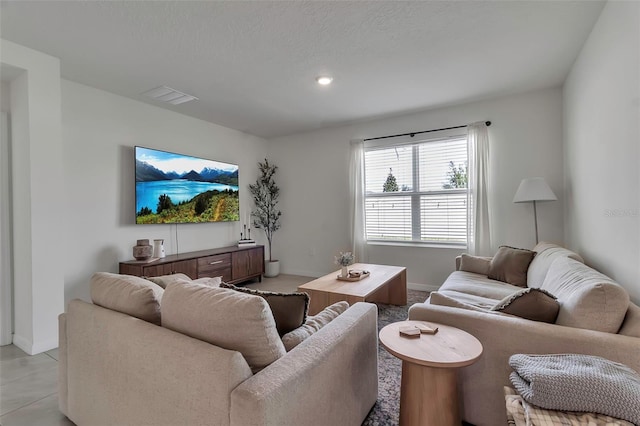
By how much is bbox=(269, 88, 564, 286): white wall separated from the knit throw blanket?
292 centimetres

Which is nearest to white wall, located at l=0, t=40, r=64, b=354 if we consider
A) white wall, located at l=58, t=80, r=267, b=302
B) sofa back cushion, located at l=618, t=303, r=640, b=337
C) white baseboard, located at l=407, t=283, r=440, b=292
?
white wall, located at l=58, t=80, r=267, b=302

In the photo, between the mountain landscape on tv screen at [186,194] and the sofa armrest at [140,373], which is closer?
the sofa armrest at [140,373]

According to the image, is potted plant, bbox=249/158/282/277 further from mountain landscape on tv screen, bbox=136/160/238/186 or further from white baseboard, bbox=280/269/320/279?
mountain landscape on tv screen, bbox=136/160/238/186

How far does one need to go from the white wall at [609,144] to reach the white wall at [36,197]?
4228 mm

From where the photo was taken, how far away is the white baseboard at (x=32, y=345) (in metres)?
2.44

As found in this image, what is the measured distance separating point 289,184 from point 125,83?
286cm

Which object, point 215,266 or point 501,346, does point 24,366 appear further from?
point 501,346

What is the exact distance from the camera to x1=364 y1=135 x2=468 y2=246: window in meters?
4.04

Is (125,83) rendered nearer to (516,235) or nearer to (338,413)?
(338,413)

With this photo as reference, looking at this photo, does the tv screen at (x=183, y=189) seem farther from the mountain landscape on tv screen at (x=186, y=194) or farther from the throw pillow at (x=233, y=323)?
the throw pillow at (x=233, y=323)

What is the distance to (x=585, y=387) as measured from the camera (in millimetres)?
1004

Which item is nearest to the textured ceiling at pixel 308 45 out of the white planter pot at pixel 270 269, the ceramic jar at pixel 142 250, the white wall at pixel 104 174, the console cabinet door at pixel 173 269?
the white wall at pixel 104 174

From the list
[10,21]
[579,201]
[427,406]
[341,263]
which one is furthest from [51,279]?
[579,201]

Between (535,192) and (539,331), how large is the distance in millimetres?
2338
